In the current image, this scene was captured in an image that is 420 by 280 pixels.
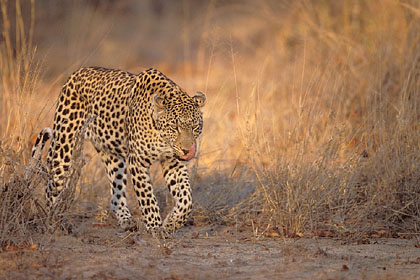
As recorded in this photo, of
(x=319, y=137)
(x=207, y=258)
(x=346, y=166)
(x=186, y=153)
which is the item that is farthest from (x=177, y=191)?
(x=319, y=137)

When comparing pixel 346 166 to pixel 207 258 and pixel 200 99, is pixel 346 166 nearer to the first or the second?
pixel 200 99

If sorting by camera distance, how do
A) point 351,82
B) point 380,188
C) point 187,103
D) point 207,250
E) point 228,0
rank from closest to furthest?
point 207,250, point 187,103, point 380,188, point 351,82, point 228,0

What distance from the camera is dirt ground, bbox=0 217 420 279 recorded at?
17.2ft

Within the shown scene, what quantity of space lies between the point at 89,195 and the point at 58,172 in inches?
35.2

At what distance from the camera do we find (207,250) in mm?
6148

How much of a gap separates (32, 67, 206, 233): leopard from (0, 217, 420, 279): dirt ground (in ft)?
1.63

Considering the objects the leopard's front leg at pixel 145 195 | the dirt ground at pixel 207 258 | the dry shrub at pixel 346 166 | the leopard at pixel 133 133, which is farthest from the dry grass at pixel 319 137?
the leopard's front leg at pixel 145 195

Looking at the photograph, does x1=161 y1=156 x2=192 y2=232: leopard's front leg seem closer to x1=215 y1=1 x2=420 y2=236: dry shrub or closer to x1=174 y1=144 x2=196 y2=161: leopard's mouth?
x1=174 y1=144 x2=196 y2=161: leopard's mouth

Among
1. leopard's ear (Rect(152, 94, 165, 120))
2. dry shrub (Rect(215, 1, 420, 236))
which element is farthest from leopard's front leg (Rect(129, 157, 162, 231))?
dry shrub (Rect(215, 1, 420, 236))

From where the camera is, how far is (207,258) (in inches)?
229

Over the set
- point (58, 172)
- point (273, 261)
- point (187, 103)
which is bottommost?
point (273, 261)

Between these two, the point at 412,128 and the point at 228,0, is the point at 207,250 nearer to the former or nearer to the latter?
the point at 412,128

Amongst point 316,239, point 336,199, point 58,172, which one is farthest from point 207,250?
point 58,172

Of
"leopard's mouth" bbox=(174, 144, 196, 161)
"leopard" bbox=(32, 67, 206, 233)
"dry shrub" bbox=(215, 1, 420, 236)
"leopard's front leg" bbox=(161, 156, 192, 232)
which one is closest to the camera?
"leopard's mouth" bbox=(174, 144, 196, 161)
